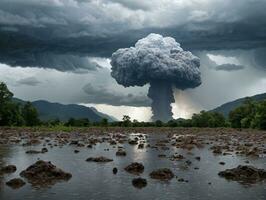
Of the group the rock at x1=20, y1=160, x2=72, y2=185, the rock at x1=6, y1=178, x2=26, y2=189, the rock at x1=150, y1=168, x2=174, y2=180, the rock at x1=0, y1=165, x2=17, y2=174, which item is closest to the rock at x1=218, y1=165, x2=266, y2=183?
the rock at x1=150, y1=168, x2=174, y2=180

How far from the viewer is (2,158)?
67.5m

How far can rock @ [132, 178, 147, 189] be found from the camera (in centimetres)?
4353

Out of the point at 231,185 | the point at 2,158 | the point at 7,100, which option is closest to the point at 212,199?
the point at 231,185

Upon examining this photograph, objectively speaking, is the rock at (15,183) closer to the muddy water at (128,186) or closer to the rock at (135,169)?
the muddy water at (128,186)

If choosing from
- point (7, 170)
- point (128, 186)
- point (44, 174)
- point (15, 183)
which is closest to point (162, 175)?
point (128, 186)

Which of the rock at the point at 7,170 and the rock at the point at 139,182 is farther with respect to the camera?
the rock at the point at 7,170

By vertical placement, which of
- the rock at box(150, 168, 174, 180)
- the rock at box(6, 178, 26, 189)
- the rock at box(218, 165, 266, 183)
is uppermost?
the rock at box(218, 165, 266, 183)

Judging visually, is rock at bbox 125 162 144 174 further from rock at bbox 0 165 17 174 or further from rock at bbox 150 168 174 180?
rock at bbox 0 165 17 174

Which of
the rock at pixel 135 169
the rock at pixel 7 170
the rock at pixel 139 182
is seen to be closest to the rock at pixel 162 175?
the rock at pixel 139 182

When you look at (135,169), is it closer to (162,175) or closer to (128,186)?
(162,175)

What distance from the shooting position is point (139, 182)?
1750 inches

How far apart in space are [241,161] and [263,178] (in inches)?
678

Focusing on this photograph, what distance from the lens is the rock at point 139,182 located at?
4353 cm

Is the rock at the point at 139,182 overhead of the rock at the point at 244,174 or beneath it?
beneath
